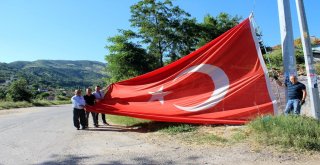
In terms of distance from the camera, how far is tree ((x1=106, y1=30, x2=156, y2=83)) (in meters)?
22.9

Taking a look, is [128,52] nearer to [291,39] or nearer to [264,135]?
[291,39]

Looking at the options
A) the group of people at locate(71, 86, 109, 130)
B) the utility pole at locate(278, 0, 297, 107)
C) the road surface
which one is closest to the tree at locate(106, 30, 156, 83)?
the group of people at locate(71, 86, 109, 130)

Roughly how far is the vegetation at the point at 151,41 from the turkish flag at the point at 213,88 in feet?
30.3

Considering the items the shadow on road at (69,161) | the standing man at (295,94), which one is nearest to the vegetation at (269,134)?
the standing man at (295,94)

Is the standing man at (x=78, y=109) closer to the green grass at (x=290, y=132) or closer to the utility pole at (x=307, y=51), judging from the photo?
the green grass at (x=290, y=132)

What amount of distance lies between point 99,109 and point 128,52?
357 inches

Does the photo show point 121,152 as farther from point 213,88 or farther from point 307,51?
point 307,51

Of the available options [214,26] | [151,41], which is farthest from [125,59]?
[214,26]

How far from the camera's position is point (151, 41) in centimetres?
2456

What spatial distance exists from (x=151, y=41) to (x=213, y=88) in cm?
1235

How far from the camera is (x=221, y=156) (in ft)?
27.7

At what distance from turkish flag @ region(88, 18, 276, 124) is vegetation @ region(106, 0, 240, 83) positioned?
9.24 m

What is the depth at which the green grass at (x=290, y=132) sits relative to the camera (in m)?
8.60

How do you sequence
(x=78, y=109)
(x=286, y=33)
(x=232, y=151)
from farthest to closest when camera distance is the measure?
1. (x=78, y=109)
2. (x=286, y=33)
3. (x=232, y=151)
